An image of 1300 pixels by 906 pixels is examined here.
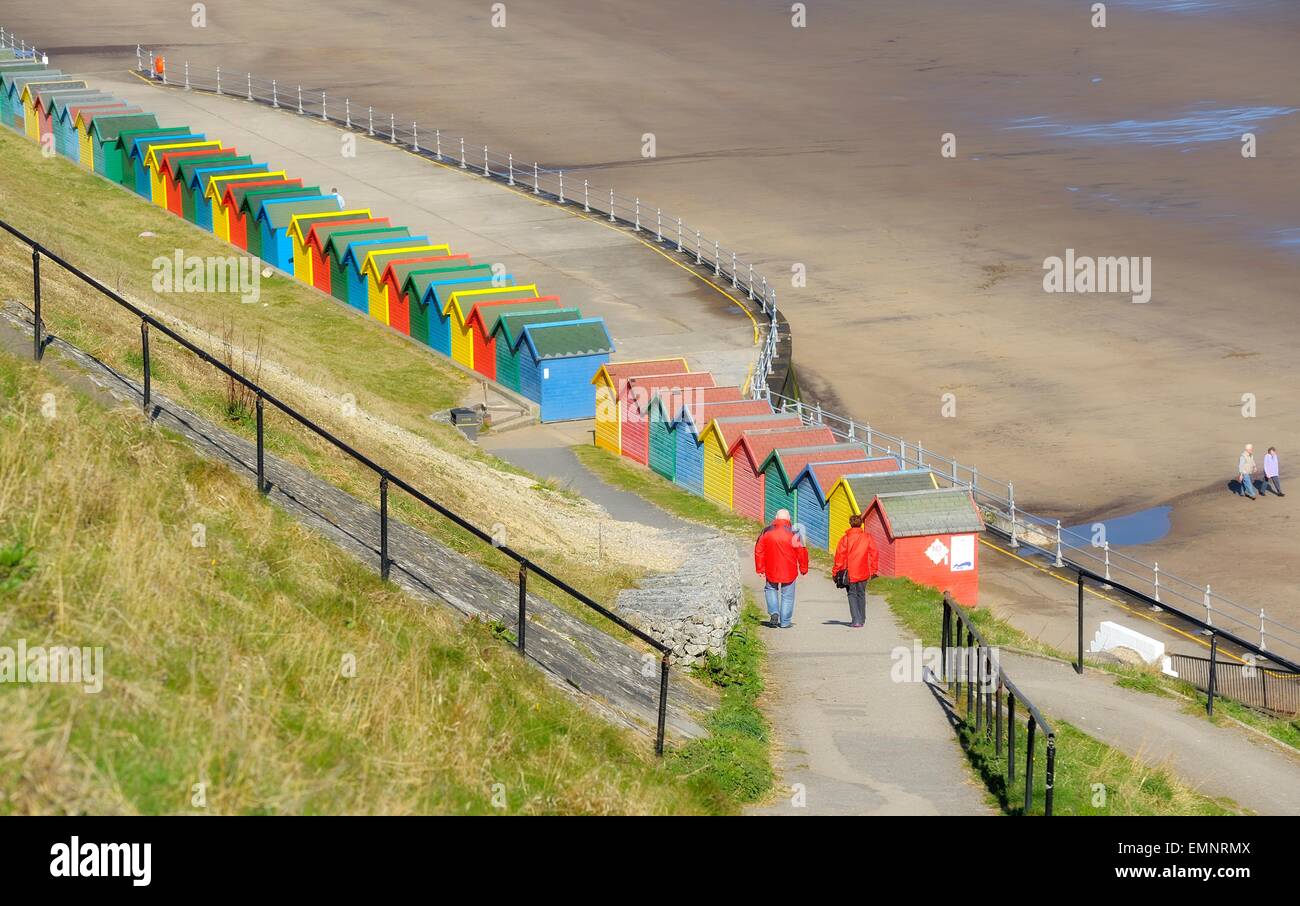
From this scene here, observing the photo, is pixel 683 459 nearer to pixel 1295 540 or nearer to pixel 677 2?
pixel 1295 540

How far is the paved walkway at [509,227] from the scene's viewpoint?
4056 cm

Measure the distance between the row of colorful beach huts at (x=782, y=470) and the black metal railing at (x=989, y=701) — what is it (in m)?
5.26

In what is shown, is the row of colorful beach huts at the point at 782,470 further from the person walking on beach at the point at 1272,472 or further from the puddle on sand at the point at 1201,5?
the puddle on sand at the point at 1201,5

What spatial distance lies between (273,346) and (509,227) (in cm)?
1716

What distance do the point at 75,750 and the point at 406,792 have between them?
1.77 meters

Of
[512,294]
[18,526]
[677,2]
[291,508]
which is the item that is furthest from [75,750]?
[677,2]

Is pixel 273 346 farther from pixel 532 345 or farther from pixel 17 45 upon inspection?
pixel 17 45

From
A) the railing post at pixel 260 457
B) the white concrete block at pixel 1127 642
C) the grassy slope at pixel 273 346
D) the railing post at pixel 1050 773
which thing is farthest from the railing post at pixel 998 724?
the white concrete block at pixel 1127 642

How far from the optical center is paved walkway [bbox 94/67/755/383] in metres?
40.6

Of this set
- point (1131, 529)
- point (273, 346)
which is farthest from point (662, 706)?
point (273, 346)

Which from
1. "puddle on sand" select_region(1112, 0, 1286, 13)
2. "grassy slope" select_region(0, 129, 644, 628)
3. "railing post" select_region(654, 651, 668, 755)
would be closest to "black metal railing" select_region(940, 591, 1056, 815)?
"railing post" select_region(654, 651, 668, 755)

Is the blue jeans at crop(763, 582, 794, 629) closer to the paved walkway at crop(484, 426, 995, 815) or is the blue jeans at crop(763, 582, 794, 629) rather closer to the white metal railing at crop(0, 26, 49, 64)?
the paved walkway at crop(484, 426, 995, 815)

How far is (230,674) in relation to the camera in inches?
391

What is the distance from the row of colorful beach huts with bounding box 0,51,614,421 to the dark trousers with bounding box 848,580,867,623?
56.8 feet
